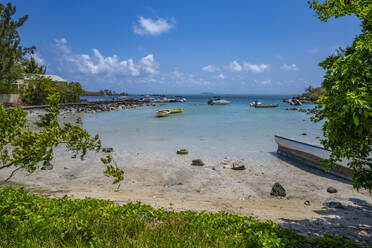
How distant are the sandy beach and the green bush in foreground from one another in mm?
1524

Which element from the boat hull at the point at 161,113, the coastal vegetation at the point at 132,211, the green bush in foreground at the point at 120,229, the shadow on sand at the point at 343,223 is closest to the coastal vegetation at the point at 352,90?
the coastal vegetation at the point at 132,211

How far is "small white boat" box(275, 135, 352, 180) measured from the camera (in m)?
9.18

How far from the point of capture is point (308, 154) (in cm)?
1080

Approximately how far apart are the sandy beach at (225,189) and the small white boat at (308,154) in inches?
14.9

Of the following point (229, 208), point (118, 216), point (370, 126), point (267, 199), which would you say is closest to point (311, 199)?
point (267, 199)

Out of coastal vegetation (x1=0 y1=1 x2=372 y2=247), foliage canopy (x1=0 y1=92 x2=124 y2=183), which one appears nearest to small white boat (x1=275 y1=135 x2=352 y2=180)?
coastal vegetation (x1=0 y1=1 x2=372 y2=247)

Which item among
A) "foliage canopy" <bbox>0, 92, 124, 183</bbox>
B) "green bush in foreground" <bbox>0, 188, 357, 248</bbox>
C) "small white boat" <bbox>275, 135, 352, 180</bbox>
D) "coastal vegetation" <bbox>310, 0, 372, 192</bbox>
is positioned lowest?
"small white boat" <bbox>275, 135, 352, 180</bbox>

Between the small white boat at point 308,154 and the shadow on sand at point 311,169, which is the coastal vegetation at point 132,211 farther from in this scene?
the small white boat at point 308,154

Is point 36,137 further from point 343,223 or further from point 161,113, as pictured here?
point 161,113

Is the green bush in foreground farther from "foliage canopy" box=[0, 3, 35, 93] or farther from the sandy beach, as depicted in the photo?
"foliage canopy" box=[0, 3, 35, 93]

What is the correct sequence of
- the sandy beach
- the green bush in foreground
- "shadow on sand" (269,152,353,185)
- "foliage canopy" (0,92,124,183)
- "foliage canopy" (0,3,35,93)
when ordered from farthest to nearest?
"foliage canopy" (0,3,35,93) < "shadow on sand" (269,152,353,185) < the sandy beach < "foliage canopy" (0,92,124,183) < the green bush in foreground

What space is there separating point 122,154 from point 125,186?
4865mm

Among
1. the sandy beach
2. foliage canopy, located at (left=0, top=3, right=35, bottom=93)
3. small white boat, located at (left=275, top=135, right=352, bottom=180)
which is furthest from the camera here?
foliage canopy, located at (left=0, top=3, right=35, bottom=93)

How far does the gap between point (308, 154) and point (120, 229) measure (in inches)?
407
